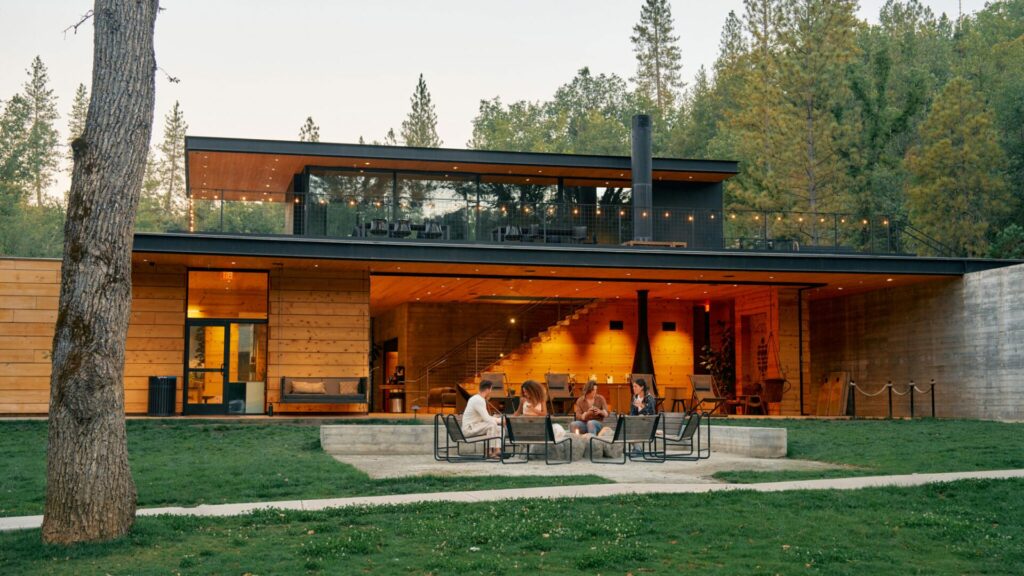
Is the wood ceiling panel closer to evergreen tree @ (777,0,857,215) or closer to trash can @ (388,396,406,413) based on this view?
trash can @ (388,396,406,413)

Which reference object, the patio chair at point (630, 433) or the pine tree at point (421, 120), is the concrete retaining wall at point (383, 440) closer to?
the patio chair at point (630, 433)

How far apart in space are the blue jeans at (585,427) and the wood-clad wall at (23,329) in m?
13.0

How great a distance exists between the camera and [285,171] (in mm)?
27625

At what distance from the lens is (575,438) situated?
573 inches

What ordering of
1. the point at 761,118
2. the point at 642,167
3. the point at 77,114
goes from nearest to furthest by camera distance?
the point at 642,167 < the point at 761,118 < the point at 77,114

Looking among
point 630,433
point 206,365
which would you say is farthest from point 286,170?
point 630,433

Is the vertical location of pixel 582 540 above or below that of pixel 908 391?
below

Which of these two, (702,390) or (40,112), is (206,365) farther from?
(40,112)

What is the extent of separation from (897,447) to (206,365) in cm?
1552

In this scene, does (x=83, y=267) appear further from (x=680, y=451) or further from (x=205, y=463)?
(x=680, y=451)

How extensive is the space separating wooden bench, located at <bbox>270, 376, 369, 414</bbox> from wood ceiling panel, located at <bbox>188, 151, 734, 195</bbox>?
5.63m

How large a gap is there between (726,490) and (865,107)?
4219 cm

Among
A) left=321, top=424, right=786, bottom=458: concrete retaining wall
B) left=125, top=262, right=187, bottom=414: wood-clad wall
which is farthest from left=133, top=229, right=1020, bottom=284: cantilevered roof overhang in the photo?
left=321, top=424, right=786, bottom=458: concrete retaining wall

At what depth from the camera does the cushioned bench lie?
23328 mm
